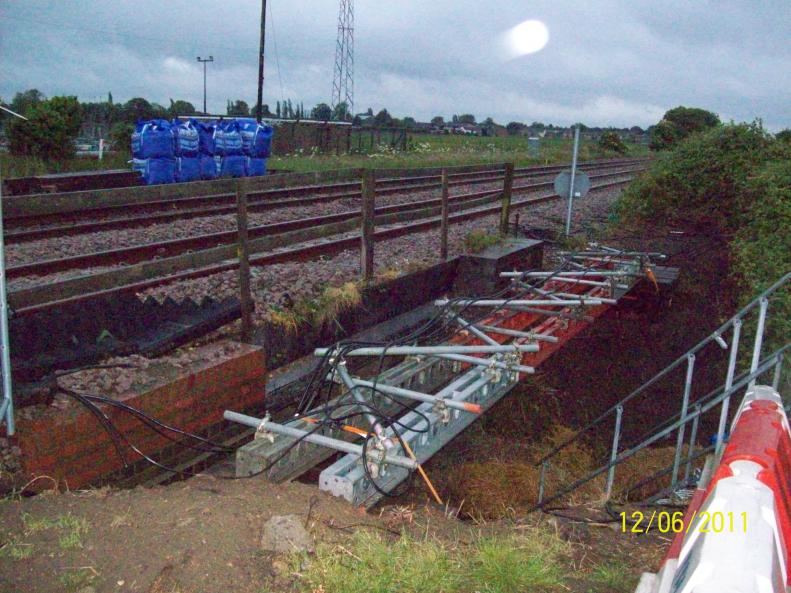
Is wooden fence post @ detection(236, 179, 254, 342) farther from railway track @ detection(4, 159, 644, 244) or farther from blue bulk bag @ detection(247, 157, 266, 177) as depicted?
blue bulk bag @ detection(247, 157, 266, 177)

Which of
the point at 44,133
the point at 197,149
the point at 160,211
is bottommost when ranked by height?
the point at 160,211

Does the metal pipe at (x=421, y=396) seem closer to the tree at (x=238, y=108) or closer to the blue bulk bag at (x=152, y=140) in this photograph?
the blue bulk bag at (x=152, y=140)

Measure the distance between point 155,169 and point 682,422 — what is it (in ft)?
55.8

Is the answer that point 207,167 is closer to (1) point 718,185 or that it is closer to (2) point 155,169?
(2) point 155,169

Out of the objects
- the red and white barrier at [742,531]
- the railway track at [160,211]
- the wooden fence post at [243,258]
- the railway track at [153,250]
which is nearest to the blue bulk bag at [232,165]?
the railway track at [160,211]

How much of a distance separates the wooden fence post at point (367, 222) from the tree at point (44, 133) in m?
17.1

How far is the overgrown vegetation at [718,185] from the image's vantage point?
11.3 metres

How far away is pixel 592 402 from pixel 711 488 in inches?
246

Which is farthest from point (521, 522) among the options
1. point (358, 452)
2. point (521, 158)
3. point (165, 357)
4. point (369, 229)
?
point (521, 158)

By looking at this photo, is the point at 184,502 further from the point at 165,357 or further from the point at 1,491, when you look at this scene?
the point at 165,357

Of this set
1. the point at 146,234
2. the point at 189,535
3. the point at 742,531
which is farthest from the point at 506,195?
the point at 742,531

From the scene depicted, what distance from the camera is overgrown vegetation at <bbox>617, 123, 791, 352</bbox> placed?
11332 millimetres

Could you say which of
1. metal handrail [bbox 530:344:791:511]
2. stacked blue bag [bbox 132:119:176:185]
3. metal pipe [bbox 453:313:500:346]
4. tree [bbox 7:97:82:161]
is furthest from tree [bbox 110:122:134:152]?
→ metal handrail [bbox 530:344:791:511]

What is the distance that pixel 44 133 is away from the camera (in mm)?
21875
